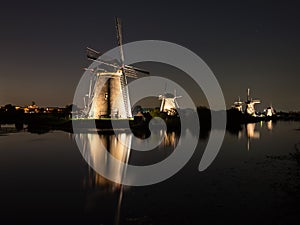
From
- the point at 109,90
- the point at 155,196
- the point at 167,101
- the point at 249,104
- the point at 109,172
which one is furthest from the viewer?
the point at 249,104

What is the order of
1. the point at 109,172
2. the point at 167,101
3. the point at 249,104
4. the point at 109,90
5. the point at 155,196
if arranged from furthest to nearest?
1. the point at 249,104
2. the point at 167,101
3. the point at 109,90
4. the point at 109,172
5. the point at 155,196

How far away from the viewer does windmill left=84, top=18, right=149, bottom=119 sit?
33312mm

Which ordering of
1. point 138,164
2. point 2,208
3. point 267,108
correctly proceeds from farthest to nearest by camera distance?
point 267,108, point 138,164, point 2,208

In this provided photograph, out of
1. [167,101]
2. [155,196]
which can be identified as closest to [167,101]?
[167,101]

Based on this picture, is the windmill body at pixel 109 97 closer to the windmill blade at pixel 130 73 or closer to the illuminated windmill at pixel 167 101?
the windmill blade at pixel 130 73

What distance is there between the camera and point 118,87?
111ft

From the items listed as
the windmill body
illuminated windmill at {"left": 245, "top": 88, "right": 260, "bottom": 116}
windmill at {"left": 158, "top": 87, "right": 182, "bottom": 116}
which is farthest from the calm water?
illuminated windmill at {"left": 245, "top": 88, "right": 260, "bottom": 116}

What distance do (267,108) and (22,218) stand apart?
121 metres

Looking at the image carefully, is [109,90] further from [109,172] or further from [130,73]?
[109,172]


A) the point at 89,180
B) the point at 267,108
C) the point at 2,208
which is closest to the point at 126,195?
the point at 89,180

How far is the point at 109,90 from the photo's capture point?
3338 cm

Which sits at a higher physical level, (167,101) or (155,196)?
(167,101)

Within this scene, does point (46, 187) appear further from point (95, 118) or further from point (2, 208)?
point (95, 118)

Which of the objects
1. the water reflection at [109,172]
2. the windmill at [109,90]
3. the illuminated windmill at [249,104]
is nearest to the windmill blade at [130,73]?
the windmill at [109,90]
